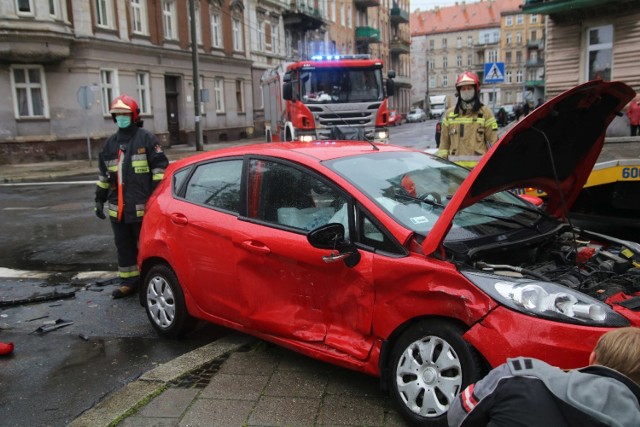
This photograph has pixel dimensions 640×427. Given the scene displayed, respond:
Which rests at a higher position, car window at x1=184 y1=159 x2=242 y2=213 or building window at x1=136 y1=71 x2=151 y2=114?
building window at x1=136 y1=71 x2=151 y2=114

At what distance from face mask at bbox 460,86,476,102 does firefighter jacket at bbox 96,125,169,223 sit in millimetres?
3377

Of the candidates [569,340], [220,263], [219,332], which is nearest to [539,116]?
[569,340]

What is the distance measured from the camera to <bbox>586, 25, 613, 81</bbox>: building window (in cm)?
1825

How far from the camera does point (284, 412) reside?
3.30m

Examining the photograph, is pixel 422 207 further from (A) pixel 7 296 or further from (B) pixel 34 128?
(B) pixel 34 128

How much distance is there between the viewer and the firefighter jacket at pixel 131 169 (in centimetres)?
569

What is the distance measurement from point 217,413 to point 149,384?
2.00 ft

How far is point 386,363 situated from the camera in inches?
126

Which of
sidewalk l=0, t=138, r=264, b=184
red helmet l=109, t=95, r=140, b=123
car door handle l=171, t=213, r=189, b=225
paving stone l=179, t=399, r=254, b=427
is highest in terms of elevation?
red helmet l=109, t=95, r=140, b=123

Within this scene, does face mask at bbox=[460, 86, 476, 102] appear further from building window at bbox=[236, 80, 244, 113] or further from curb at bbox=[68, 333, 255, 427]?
building window at bbox=[236, 80, 244, 113]

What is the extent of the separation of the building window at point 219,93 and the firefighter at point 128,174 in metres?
27.1

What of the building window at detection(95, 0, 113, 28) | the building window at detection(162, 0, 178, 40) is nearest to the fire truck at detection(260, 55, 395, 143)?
the building window at detection(95, 0, 113, 28)

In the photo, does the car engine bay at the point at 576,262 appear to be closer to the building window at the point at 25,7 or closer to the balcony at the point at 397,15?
the building window at the point at 25,7

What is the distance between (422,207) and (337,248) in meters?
0.65
